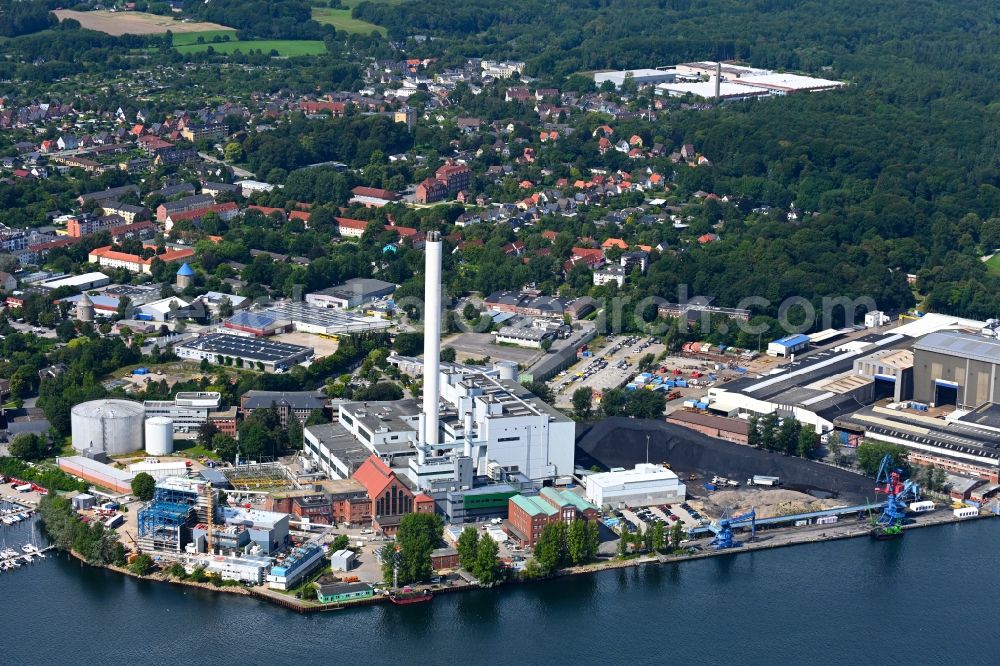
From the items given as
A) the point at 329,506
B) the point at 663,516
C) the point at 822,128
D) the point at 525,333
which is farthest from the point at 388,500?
the point at 822,128

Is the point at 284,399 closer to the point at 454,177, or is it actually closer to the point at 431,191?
the point at 431,191

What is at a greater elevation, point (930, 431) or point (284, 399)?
point (284, 399)

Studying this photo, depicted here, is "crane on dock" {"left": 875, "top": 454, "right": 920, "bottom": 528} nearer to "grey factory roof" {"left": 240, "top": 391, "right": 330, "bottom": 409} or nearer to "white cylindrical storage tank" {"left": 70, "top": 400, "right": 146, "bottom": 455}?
"grey factory roof" {"left": 240, "top": 391, "right": 330, "bottom": 409}

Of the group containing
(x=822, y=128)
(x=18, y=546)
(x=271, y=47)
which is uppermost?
(x=271, y=47)

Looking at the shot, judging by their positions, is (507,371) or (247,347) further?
(247,347)

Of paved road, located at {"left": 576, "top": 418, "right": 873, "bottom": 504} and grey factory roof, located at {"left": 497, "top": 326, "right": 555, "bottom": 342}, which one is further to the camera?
grey factory roof, located at {"left": 497, "top": 326, "right": 555, "bottom": 342}

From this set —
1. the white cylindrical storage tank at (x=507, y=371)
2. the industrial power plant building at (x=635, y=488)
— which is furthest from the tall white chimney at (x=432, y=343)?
the white cylindrical storage tank at (x=507, y=371)

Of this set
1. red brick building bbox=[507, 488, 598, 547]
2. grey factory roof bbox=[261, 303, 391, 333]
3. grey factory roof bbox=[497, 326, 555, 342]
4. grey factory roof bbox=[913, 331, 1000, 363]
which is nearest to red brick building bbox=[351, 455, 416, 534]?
red brick building bbox=[507, 488, 598, 547]

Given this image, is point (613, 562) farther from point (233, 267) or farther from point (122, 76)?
point (122, 76)
